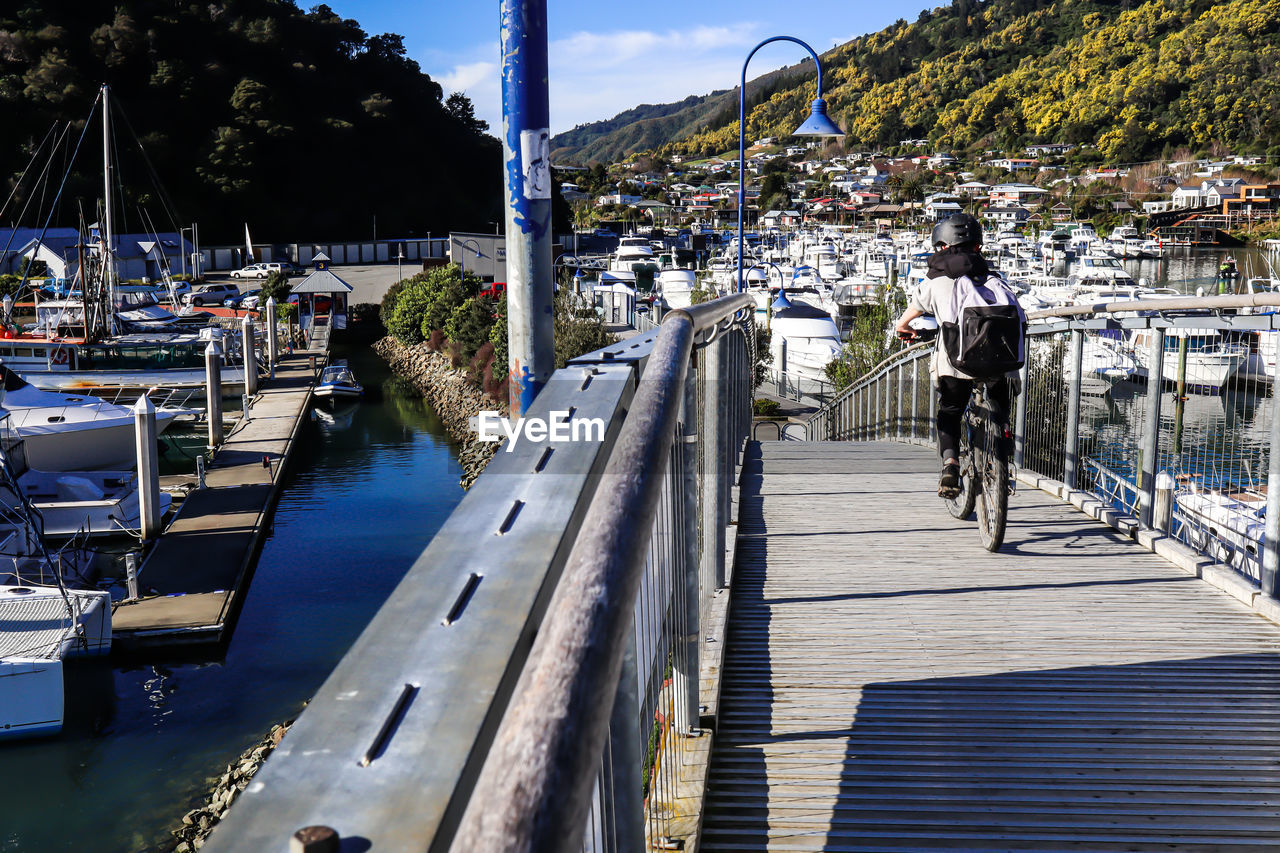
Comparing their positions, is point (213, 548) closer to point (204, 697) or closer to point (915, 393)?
point (204, 697)

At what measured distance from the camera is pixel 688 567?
324cm

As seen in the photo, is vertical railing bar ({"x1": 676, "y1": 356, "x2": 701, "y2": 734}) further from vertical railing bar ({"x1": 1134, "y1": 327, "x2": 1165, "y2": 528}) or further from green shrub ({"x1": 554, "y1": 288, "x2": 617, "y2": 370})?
green shrub ({"x1": 554, "y1": 288, "x2": 617, "y2": 370})

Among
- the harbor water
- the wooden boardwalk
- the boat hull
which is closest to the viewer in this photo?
the wooden boardwalk

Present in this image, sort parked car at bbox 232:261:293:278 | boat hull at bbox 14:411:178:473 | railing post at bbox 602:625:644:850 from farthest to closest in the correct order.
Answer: parked car at bbox 232:261:293:278
boat hull at bbox 14:411:178:473
railing post at bbox 602:625:644:850

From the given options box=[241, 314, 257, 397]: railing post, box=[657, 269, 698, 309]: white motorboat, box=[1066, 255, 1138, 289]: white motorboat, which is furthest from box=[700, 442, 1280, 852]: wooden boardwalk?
box=[657, 269, 698, 309]: white motorboat

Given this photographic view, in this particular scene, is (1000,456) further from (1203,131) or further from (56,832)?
(1203,131)

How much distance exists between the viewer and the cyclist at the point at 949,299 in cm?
586

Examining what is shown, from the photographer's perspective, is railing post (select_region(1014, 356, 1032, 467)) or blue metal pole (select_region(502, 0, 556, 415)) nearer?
blue metal pole (select_region(502, 0, 556, 415))

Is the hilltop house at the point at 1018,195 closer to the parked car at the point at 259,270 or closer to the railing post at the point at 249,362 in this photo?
the parked car at the point at 259,270

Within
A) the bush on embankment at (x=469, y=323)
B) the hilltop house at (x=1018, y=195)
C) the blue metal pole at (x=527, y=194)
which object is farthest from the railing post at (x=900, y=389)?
the hilltop house at (x=1018, y=195)

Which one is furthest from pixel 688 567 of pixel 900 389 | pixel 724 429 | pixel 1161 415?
pixel 900 389

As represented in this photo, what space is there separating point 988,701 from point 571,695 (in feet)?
11.4

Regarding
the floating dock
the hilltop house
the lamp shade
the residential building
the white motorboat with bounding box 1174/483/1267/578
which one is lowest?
the floating dock

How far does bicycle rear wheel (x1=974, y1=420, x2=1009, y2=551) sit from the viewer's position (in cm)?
580
